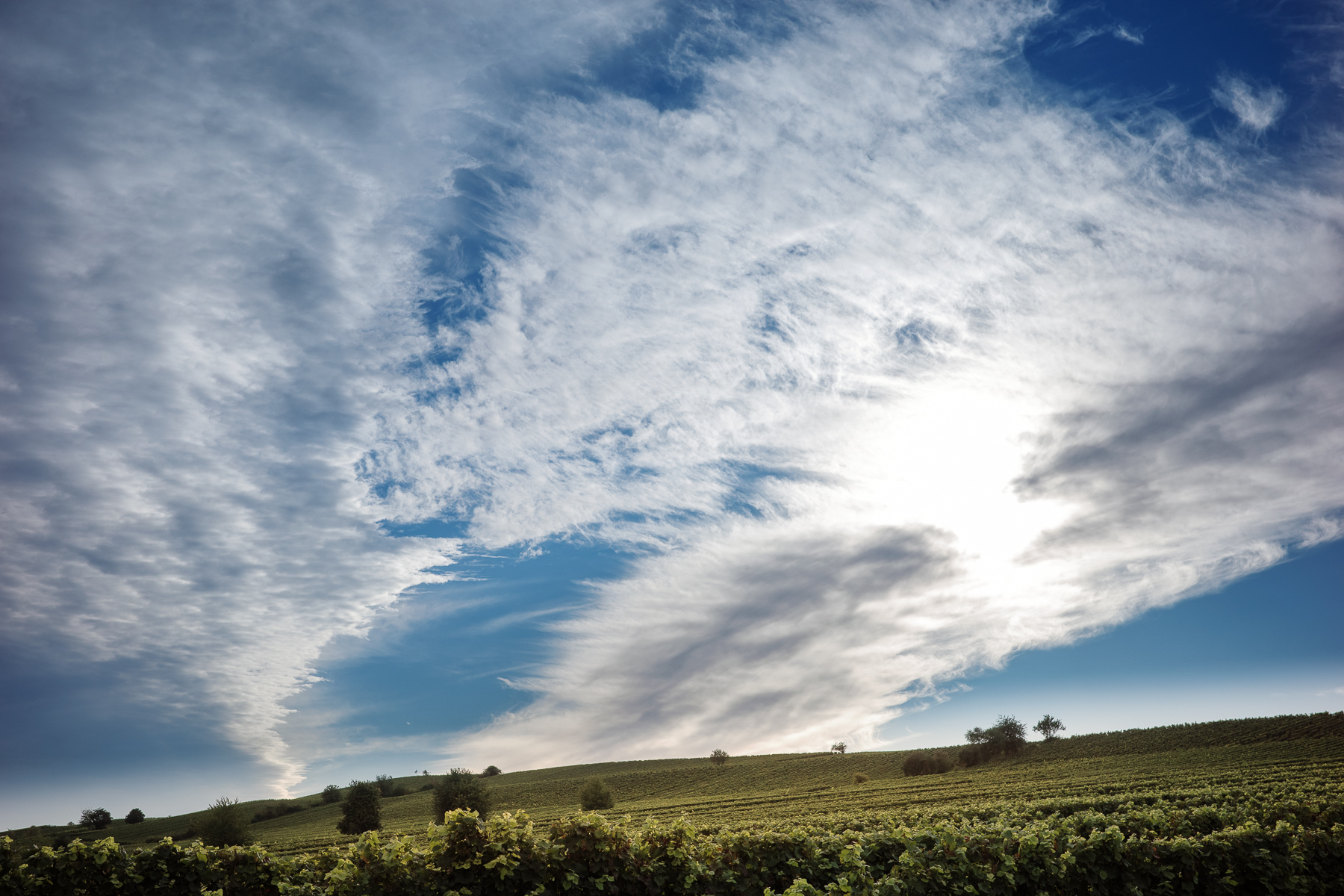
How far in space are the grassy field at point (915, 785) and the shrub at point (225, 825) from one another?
2583 millimetres

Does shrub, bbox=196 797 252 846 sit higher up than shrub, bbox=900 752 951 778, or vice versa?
shrub, bbox=196 797 252 846

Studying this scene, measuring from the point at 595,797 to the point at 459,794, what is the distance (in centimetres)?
1712

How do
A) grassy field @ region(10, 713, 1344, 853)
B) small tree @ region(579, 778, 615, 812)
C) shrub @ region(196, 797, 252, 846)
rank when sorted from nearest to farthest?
grassy field @ region(10, 713, 1344, 853), shrub @ region(196, 797, 252, 846), small tree @ region(579, 778, 615, 812)

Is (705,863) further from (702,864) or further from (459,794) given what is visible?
(459,794)

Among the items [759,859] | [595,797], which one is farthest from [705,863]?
[595,797]

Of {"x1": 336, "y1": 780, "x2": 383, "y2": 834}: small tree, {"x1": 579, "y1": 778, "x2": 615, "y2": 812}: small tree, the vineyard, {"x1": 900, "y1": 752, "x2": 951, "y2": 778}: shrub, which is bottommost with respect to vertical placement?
{"x1": 900, "y1": 752, "x2": 951, "y2": 778}: shrub

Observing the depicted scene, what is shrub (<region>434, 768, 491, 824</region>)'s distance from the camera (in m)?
58.4

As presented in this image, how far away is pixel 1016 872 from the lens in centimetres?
1147

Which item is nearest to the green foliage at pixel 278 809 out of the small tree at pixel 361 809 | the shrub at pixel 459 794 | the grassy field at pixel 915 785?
the grassy field at pixel 915 785

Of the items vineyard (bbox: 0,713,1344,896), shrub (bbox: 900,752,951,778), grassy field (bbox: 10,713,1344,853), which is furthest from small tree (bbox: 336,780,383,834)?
shrub (bbox: 900,752,951,778)

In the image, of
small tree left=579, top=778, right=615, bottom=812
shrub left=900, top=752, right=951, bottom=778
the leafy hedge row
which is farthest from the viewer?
shrub left=900, top=752, right=951, bottom=778

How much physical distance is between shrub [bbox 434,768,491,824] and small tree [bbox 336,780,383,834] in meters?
5.79

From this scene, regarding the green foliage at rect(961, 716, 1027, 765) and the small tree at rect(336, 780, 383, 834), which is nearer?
the small tree at rect(336, 780, 383, 834)

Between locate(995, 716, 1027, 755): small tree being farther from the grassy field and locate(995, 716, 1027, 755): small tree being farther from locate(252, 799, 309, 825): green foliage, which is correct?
locate(252, 799, 309, 825): green foliage
